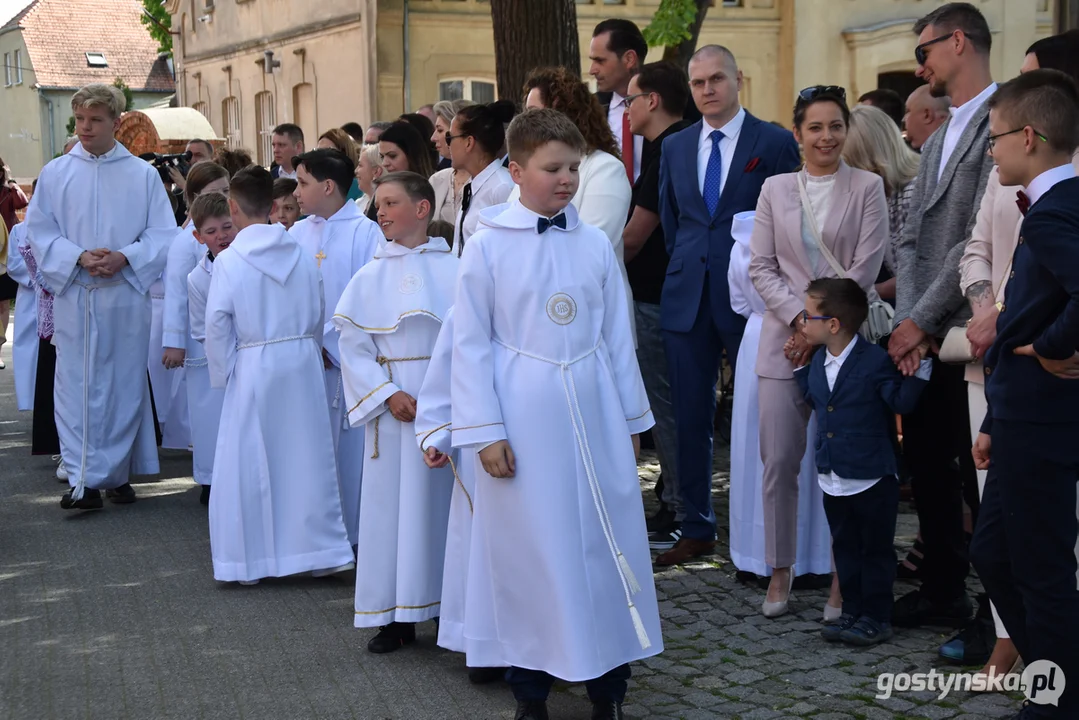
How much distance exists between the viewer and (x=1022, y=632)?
4.52 metres

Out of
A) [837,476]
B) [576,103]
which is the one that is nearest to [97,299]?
[576,103]

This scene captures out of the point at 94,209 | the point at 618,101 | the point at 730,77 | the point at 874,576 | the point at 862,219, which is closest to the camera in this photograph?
the point at 874,576

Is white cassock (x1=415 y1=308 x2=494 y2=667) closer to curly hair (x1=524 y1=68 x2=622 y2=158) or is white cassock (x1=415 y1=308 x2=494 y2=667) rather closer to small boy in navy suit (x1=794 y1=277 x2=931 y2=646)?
small boy in navy suit (x1=794 y1=277 x2=931 y2=646)

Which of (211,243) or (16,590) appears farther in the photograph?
(211,243)

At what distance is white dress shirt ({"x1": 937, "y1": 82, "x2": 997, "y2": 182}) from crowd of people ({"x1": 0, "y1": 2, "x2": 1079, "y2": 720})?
3cm

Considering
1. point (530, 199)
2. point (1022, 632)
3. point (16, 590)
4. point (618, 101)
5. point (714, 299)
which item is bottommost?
point (16, 590)

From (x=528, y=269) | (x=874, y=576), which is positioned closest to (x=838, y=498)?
(x=874, y=576)

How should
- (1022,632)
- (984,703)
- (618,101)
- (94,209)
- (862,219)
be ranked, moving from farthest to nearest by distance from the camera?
1. (94,209)
2. (618,101)
3. (862,219)
4. (984,703)
5. (1022,632)

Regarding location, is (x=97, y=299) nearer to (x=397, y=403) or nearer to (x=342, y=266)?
(x=342, y=266)

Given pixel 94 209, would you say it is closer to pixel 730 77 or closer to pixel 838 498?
pixel 730 77

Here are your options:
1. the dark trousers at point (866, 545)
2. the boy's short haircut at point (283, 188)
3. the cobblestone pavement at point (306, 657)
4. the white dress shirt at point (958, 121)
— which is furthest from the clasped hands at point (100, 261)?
the white dress shirt at point (958, 121)

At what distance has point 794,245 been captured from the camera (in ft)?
19.7

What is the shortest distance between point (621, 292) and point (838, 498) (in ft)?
4.59

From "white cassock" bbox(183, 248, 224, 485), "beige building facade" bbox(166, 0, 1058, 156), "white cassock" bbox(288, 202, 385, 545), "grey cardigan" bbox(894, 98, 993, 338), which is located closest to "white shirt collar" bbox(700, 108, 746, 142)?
"grey cardigan" bbox(894, 98, 993, 338)
